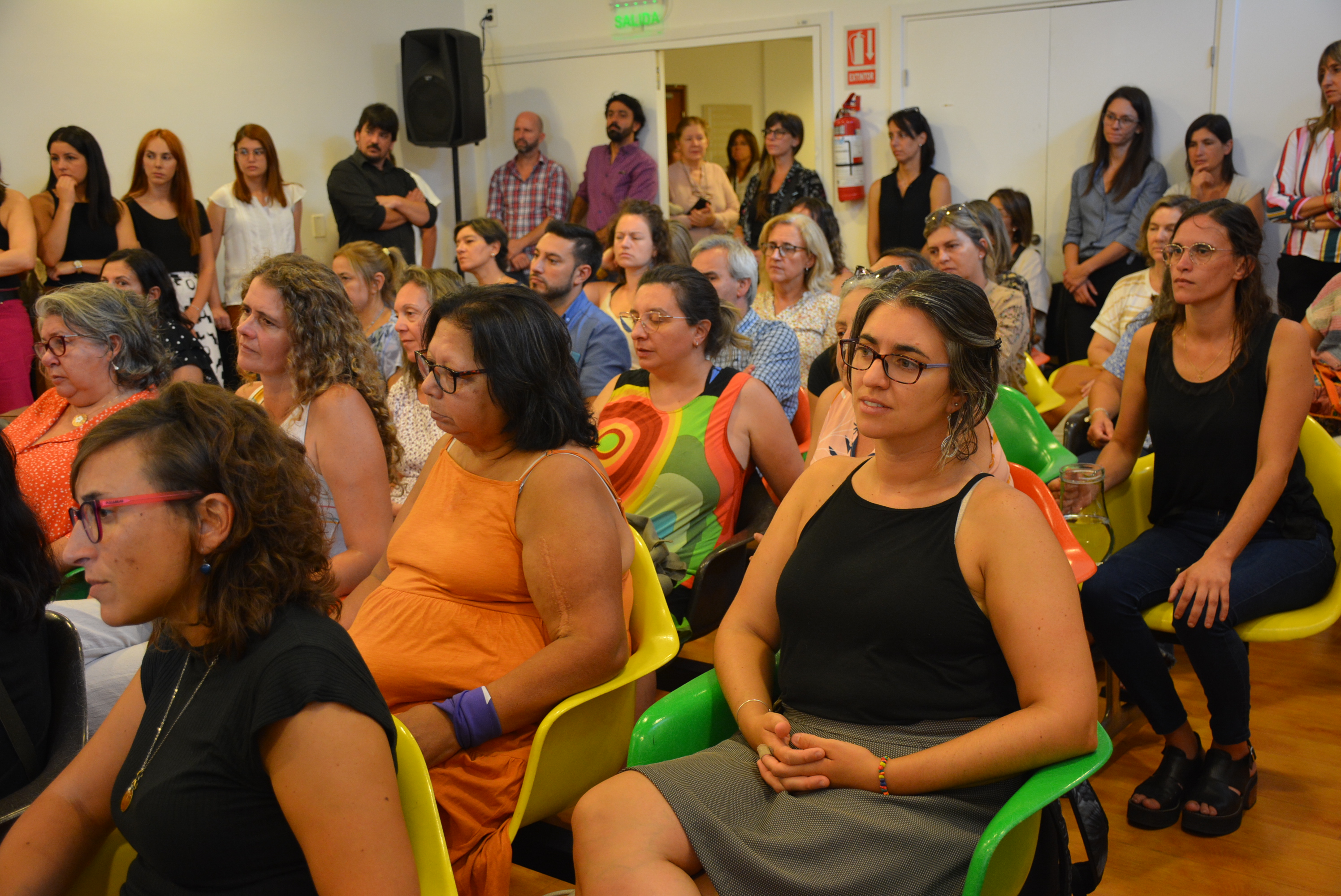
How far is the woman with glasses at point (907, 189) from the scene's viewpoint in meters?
6.31

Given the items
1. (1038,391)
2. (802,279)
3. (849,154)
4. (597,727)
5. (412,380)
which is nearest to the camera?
(597,727)

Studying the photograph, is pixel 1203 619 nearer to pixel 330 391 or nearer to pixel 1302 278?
pixel 330 391

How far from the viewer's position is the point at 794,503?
1661 millimetres

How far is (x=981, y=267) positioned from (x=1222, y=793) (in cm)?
182

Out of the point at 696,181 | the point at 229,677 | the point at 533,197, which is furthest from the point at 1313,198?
the point at 229,677

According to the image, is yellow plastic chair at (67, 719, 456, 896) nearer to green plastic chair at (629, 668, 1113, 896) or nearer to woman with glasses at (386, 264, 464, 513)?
green plastic chair at (629, 668, 1113, 896)

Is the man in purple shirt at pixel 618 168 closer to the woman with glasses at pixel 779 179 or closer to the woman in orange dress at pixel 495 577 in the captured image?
the woman with glasses at pixel 779 179

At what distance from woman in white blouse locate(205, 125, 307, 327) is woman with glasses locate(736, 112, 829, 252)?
9.50 ft

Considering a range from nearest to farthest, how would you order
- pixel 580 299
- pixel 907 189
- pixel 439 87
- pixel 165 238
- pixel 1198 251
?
pixel 1198 251, pixel 580 299, pixel 165 238, pixel 907 189, pixel 439 87

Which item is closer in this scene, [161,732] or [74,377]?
[161,732]

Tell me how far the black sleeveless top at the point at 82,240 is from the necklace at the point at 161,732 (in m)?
4.59

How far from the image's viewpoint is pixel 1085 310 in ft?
19.2

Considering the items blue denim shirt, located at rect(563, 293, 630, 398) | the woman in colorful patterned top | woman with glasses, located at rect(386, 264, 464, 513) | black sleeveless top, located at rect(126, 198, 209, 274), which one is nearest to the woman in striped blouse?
blue denim shirt, located at rect(563, 293, 630, 398)

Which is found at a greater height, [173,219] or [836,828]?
[173,219]
